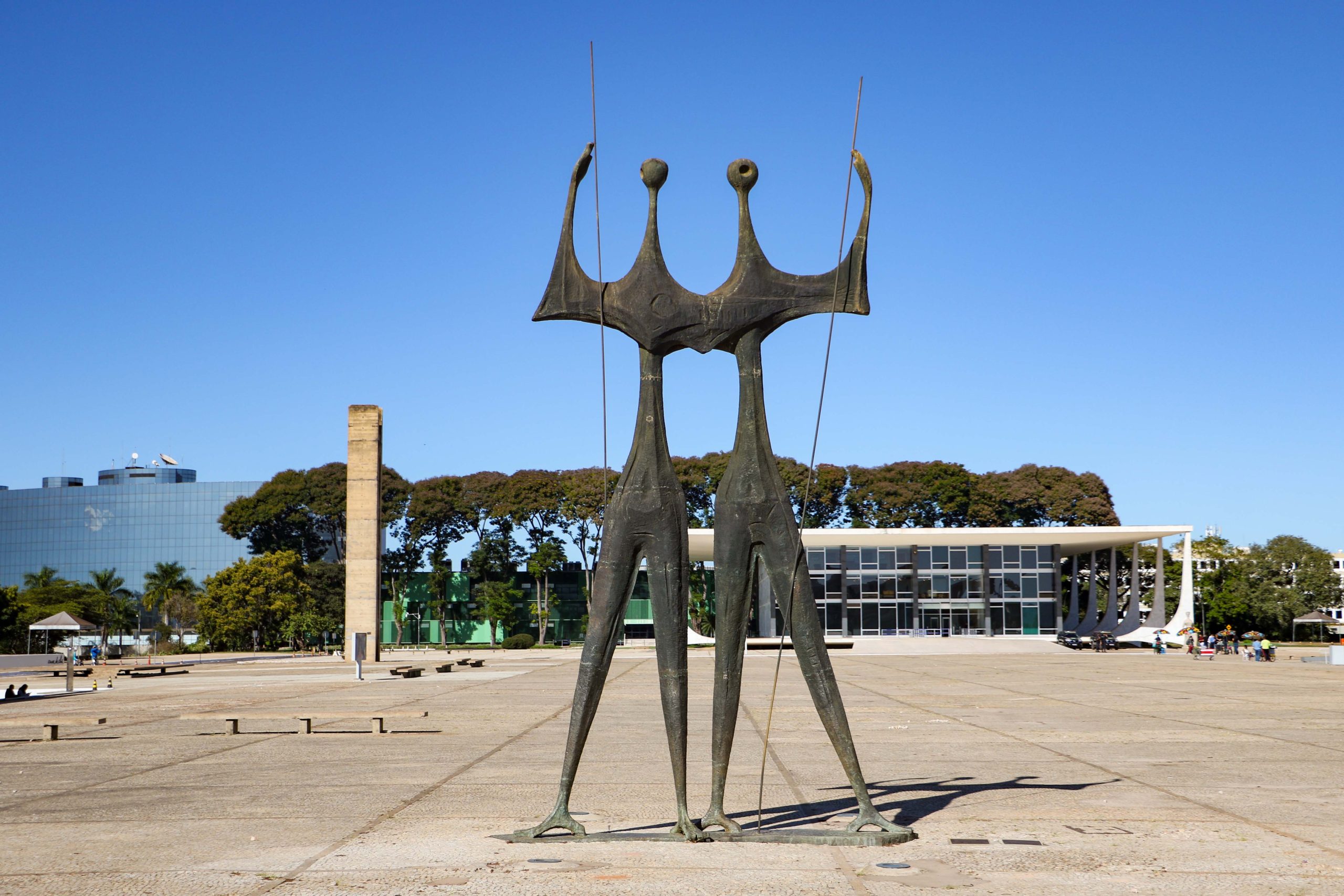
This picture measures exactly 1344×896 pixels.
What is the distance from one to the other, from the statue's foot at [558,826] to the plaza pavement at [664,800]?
164 millimetres

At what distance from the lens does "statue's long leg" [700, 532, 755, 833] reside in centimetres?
791

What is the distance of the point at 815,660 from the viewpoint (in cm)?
786

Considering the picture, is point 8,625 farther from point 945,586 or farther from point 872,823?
point 872,823

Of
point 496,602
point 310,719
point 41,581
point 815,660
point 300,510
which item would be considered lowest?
point 496,602

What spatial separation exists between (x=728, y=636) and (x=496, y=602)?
6890 centimetres

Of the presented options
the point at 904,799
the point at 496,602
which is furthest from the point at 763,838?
the point at 496,602

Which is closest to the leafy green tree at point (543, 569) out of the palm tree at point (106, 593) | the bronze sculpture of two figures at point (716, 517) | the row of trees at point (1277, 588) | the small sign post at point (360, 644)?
the palm tree at point (106, 593)

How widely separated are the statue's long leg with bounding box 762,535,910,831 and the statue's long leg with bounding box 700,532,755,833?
184 mm

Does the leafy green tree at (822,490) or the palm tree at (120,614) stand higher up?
the leafy green tree at (822,490)

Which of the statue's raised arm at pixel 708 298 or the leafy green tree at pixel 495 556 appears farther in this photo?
the leafy green tree at pixel 495 556

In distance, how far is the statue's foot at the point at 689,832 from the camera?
7566mm

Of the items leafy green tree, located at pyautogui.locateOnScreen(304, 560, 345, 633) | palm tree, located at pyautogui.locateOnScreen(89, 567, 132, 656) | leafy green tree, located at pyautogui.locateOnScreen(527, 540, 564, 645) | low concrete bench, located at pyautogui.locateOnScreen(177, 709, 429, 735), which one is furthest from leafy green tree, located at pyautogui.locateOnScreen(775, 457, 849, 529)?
low concrete bench, located at pyautogui.locateOnScreen(177, 709, 429, 735)

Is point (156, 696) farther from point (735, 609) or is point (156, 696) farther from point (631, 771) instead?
point (735, 609)

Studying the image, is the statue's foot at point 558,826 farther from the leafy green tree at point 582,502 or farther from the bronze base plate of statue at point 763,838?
the leafy green tree at point 582,502
